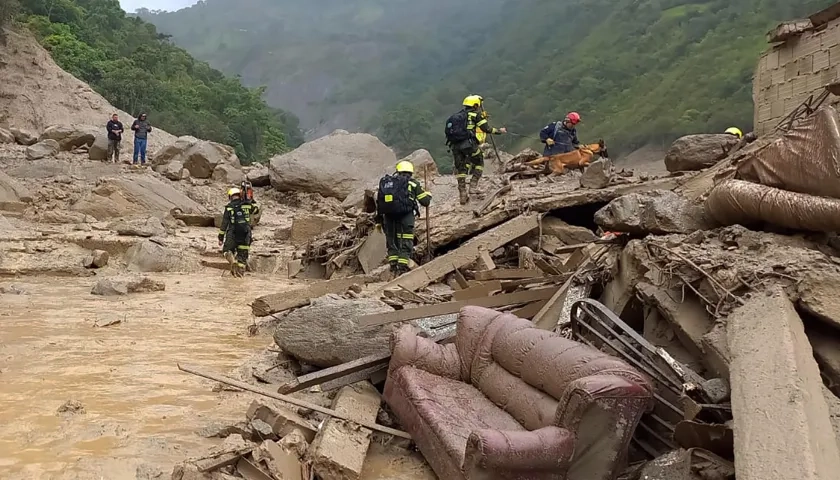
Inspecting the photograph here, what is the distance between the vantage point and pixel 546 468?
2.91 meters

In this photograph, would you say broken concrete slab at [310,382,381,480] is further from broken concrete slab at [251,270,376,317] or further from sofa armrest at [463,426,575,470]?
broken concrete slab at [251,270,376,317]

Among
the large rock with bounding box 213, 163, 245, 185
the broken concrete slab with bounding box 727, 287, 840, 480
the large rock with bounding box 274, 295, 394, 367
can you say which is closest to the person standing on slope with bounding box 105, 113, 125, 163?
the large rock with bounding box 213, 163, 245, 185

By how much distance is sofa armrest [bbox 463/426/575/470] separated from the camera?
282 cm

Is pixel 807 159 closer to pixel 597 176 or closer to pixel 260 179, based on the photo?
pixel 597 176

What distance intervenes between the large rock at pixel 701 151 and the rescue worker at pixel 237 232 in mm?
6724

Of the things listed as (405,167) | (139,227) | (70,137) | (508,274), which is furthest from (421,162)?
(70,137)

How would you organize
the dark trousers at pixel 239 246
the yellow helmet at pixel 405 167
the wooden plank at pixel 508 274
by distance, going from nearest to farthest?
the wooden plank at pixel 508 274
the yellow helmet at pixel 405 167
the dark trousers at pixel 239 246

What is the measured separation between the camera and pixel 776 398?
2.57 metres

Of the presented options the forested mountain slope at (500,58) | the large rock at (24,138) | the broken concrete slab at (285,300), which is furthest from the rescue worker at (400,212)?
the forested mountain slope at (500,58)

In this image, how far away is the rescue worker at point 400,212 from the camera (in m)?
8.57

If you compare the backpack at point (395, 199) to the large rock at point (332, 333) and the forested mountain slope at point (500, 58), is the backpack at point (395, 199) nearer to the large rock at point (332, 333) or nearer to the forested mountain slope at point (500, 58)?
the large rock at point (332, 333)

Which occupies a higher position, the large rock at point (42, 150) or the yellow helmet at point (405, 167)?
the yellow helmet at point (405, 167)

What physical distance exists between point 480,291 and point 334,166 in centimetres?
1310

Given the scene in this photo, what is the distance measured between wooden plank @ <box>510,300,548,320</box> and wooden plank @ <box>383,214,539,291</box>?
7.23 ft
